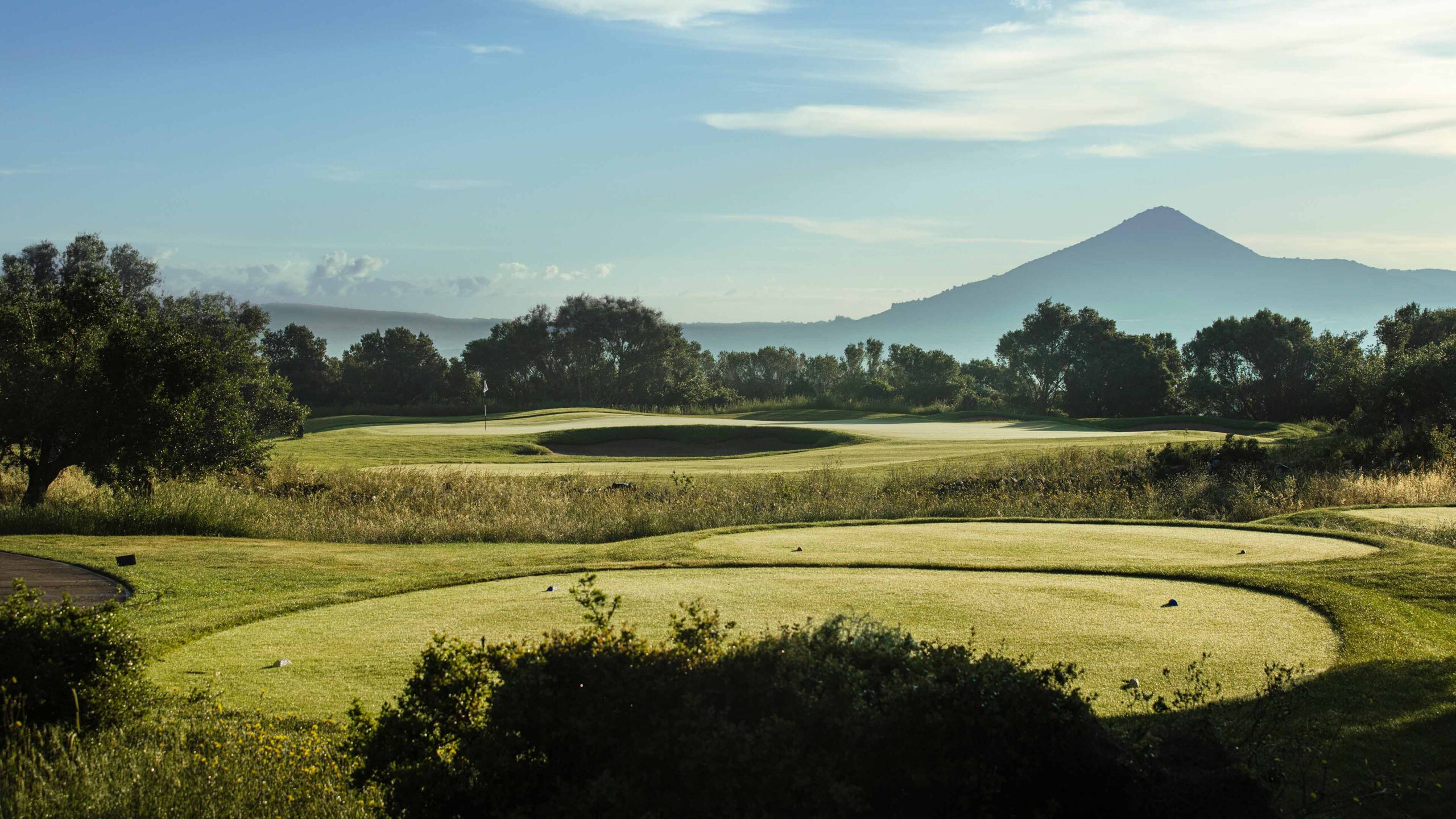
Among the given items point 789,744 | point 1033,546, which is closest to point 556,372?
point 1033,546

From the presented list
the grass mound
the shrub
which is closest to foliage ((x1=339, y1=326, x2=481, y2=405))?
the grass mound

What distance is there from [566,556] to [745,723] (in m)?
8.51

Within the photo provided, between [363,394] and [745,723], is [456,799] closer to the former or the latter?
[745,723]

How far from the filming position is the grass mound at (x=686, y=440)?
1315 inches

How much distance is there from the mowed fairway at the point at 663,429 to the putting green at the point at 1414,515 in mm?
10320

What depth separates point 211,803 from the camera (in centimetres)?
418

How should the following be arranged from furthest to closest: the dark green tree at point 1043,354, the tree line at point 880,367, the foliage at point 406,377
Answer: the foliage at point 406,377
the dark green tree at point 1043,354
the tree line at point 880,367

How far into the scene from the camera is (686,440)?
35219 mm

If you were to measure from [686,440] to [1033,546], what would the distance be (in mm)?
23910

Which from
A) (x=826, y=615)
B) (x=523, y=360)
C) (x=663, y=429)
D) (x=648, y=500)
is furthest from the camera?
(x=523, y=360)

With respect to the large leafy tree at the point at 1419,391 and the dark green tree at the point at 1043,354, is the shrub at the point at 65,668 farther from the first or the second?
the dark green tree at the point at 1043,354

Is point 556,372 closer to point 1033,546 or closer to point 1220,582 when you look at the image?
point 1033,546

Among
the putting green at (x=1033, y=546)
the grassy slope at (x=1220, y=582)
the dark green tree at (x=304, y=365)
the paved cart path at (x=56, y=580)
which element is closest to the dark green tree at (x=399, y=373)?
the dark green tree at (x=304, y=365)

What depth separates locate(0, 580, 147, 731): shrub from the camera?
4816 mm
